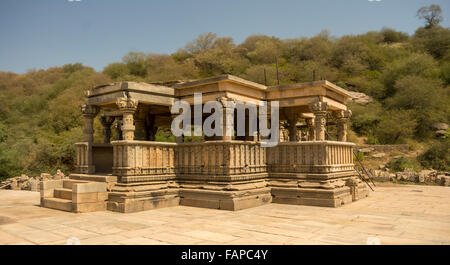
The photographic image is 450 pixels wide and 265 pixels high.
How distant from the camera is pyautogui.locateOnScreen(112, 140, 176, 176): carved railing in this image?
7938 mm

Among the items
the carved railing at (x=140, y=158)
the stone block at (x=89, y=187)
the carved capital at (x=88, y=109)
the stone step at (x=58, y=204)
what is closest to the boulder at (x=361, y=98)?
the carved railing at (x=140, y=158)

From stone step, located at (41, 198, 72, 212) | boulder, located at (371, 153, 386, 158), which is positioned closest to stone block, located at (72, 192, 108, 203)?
stone step, located at (41, 198, 72, 212)

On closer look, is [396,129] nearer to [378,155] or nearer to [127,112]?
[378,155]

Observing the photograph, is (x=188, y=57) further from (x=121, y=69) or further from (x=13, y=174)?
(x=13, y=174)

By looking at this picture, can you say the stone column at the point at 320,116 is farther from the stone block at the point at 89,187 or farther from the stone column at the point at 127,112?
the stone block at the point at 89,187

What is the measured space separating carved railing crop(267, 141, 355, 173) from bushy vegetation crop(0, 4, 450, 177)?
38.6ft

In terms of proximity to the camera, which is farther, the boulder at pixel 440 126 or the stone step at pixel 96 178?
the boulder at pixel 440 126

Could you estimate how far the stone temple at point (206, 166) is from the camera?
25.9ft

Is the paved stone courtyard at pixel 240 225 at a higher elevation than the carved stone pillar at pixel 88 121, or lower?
lower

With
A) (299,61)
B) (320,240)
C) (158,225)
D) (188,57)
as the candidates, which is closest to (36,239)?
(158,225)

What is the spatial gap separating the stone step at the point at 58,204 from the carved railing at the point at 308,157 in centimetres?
480

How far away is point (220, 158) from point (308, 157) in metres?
2.16

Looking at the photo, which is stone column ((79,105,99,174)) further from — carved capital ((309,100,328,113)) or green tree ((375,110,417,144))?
green tree ((375,110,417,144))
